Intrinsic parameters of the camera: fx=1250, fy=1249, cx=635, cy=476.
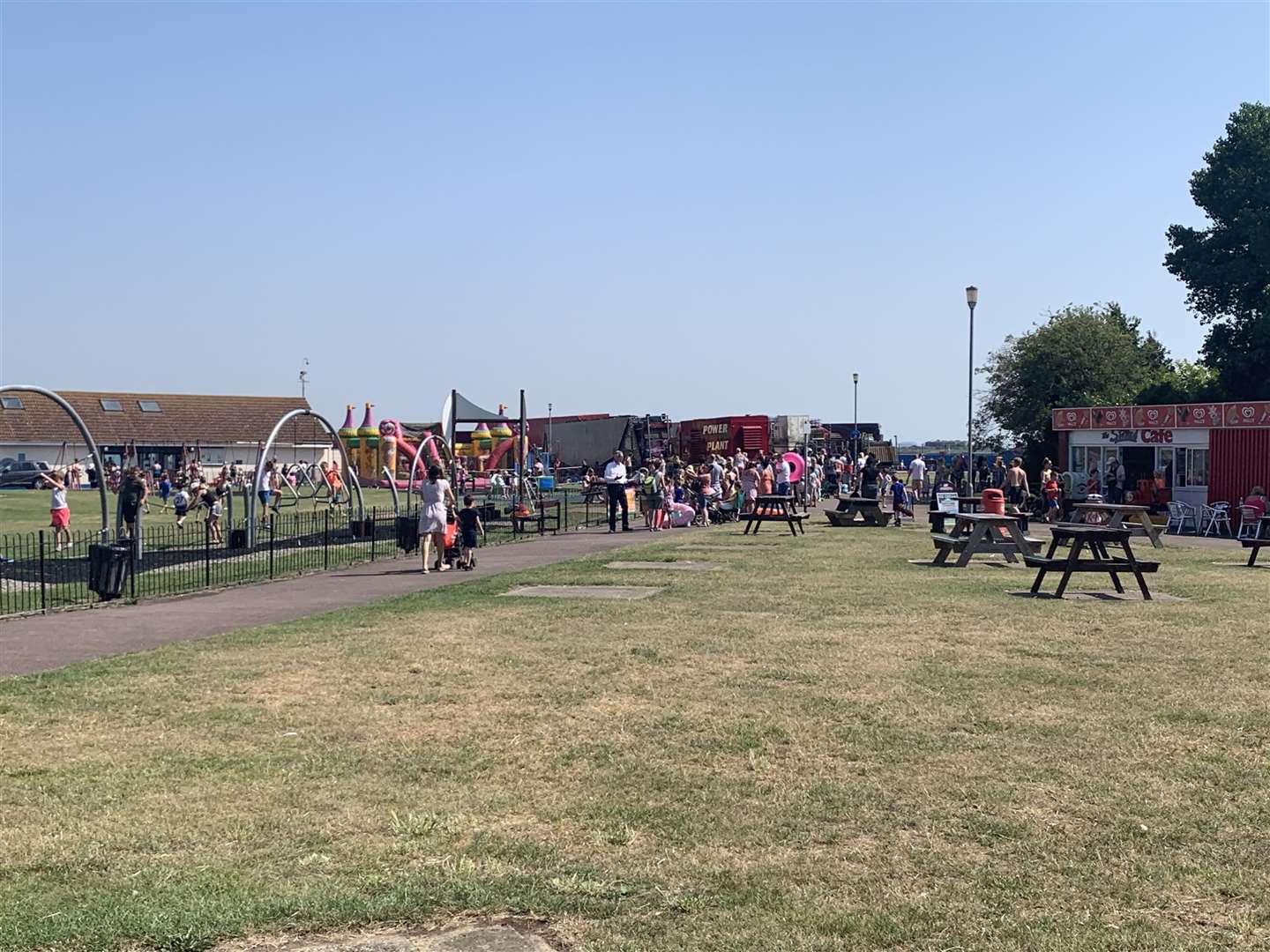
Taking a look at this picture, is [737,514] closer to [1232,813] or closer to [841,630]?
[841,630]

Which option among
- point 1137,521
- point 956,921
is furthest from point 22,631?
point 1137,521

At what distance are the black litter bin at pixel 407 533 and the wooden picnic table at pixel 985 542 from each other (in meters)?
9.62

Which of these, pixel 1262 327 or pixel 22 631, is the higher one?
pixel 1262 327

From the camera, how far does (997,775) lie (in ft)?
21.2

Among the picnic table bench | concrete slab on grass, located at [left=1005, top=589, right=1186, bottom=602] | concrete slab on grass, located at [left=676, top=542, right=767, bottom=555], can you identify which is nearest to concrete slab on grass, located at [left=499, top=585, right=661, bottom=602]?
concrete slab on grass, located at [left=1005, top=589, right=1186, bottom=602]

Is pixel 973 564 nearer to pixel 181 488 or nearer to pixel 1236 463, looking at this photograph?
pixel 1236 463

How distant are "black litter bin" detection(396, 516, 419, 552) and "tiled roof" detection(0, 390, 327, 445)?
151 feet

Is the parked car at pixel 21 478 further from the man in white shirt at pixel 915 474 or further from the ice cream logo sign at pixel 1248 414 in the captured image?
the ice cream logo sign at pixel 1248 414

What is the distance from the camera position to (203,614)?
1395cm

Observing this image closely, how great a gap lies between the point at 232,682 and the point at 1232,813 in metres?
6.58

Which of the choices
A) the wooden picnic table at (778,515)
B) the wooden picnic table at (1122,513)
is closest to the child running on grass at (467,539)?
the wooden picnic table at (778,515)

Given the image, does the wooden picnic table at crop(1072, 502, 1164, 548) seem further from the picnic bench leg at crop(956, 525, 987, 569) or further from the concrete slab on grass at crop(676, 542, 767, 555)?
the concrete slab on grass at crop(676, 542, 767, 555)

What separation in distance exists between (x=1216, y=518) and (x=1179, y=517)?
897mm

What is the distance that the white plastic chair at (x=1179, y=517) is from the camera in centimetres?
3011
